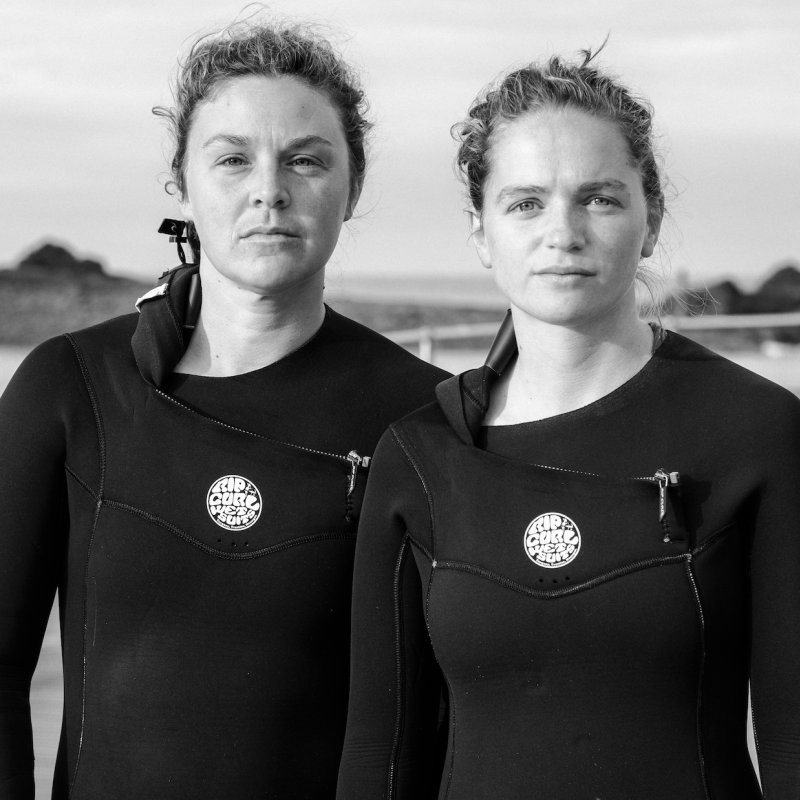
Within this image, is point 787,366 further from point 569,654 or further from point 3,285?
point 569,654

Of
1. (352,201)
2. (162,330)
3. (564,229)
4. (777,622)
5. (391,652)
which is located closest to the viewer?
(777,622)

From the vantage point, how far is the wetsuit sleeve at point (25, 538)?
198 centimetres

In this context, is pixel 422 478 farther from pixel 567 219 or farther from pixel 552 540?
pixel 567 219

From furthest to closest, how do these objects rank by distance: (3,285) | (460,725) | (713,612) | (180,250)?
(3,285) → (180,250) → (460,725) → (713,612)

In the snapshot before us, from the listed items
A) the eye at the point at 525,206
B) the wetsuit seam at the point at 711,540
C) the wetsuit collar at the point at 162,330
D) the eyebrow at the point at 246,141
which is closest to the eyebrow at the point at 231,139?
the eyebrow at the point at 246,141

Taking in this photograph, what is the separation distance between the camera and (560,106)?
185 cm

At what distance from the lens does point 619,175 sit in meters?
1.81

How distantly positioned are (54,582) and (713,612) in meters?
1.03

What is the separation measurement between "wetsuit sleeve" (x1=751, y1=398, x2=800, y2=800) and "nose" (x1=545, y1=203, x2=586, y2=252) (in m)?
0.39

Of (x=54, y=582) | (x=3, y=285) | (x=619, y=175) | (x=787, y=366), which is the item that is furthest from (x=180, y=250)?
(x=787, y=366)

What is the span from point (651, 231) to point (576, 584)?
551mm

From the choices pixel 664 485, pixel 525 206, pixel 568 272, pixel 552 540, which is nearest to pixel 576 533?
pixel 552 540

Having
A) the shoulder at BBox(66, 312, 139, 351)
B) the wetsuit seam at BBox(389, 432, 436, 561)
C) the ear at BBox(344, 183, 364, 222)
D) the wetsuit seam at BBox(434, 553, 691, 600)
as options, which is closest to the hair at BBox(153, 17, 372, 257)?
the ear at BBox(344, 183, 364, 222)

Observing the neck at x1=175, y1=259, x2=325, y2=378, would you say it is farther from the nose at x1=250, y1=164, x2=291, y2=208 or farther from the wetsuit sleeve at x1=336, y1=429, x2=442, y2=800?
the wetsuit sleeve at x1=336, y1=429, x2=442, y2=800
